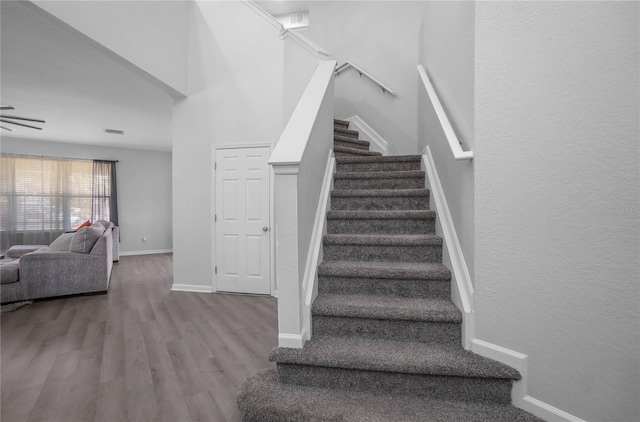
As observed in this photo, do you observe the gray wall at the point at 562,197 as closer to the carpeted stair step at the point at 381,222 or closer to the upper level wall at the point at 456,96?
the upper level wall at the point at 456,96

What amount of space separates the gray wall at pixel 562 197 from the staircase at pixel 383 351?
201 millimetres

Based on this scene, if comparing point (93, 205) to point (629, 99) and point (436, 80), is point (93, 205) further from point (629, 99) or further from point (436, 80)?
point (629, 99)

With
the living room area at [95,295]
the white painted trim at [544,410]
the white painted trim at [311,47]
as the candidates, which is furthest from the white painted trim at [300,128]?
the white painted trim at [544,410]

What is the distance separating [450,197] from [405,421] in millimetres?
1317

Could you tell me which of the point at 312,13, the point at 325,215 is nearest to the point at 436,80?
the point at 325,215

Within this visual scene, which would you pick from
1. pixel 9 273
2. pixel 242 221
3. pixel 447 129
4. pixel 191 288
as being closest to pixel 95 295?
pixel 9 273

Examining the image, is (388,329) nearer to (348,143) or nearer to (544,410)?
(544,410)

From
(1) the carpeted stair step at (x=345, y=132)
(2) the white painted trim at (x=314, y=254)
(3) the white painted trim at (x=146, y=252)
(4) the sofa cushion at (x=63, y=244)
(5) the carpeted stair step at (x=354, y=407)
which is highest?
(1) the carpeted stair step at (x=345, y=132)

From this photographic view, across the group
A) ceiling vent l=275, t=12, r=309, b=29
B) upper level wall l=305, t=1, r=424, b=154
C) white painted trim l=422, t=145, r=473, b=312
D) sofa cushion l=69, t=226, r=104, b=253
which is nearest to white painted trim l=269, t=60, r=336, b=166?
white painted trim l=422, t=145, r=473, b=312

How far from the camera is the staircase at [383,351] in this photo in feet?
4.42

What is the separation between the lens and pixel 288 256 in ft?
5.27

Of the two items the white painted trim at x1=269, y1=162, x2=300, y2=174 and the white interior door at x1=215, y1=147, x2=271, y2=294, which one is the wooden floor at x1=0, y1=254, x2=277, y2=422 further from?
the white painted trim at x1=269, y1=162, x2=300, y2=174

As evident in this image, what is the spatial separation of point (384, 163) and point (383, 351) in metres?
1.85

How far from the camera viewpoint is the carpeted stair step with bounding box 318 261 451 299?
181cm
